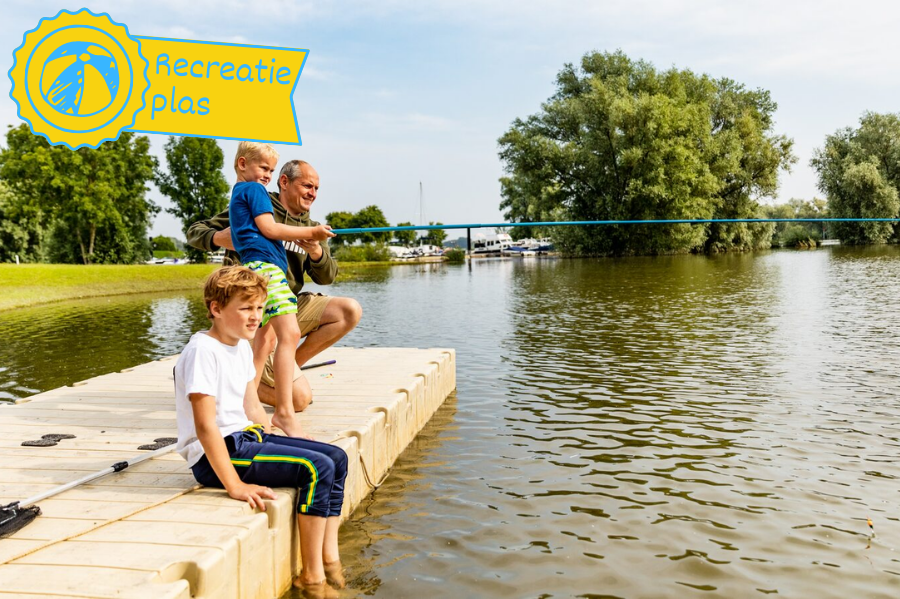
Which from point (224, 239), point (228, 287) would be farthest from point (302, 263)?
→ point (228, 287)

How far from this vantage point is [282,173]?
506 cm

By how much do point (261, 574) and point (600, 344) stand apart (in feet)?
30.0

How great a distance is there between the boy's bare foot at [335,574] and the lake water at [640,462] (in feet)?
0.29

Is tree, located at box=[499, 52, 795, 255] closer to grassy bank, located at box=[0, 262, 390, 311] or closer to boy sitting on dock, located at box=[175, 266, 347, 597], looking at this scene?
grassy bank, located at box=[0, 262, 390, 311]

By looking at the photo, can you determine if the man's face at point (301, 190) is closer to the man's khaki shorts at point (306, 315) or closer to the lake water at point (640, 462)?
the man's khaki shorts at point (306, 315)

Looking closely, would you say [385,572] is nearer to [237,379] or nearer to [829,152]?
[237,379]

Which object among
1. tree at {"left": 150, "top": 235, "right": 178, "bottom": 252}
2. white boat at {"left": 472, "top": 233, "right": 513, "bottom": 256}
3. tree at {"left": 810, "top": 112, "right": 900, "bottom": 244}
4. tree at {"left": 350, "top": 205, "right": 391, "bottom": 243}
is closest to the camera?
tree at {"left": 810, "top": 112, "right": 900, "bottom": 244}

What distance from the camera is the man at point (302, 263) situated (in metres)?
5.04

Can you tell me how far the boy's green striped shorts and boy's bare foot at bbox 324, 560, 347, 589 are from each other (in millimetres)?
1700

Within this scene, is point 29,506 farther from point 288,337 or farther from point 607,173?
point 607,173

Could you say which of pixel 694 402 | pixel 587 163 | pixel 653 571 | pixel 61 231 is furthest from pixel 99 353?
pixel 61 231

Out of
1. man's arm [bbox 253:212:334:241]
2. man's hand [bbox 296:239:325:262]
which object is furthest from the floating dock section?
man's arm [bbox 253:212:334:241]

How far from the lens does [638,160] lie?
144 feet

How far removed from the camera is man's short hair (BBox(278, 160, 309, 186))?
4.99 metres
